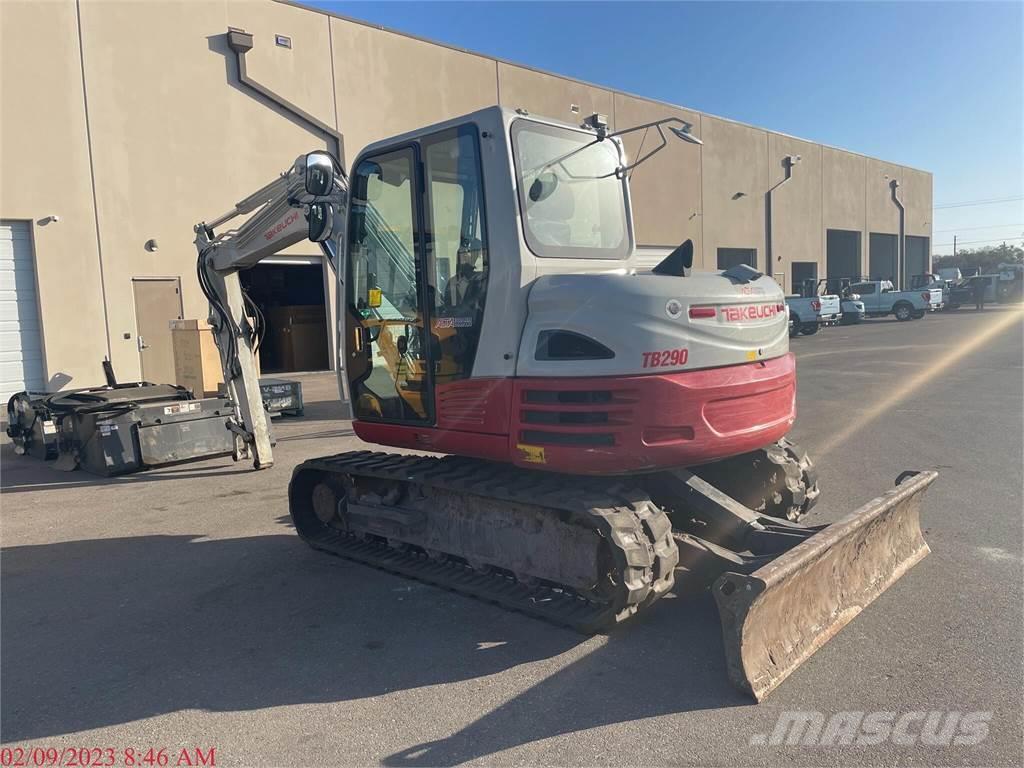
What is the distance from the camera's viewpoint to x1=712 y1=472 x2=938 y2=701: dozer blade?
140 inches

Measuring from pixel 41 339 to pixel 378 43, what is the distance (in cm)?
1136

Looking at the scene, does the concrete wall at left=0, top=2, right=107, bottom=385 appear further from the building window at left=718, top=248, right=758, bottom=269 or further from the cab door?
the building window at left=718, top=248, right=758, bottom=269

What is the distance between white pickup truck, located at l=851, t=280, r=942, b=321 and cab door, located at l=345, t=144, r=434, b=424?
120ft

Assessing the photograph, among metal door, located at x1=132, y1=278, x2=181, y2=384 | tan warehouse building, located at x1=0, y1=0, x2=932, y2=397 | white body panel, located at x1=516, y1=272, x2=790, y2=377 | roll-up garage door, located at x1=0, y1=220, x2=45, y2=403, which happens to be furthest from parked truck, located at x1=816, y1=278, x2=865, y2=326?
white body panel, located at x1=516, y1=272, x2=790, y2=377

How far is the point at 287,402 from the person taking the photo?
13.2 meters

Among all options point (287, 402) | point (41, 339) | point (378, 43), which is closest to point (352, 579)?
point (287, 402)

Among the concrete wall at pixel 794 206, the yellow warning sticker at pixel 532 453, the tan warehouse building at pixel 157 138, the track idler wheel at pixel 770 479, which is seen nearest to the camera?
the yellow warning sticker at pixel 532 453

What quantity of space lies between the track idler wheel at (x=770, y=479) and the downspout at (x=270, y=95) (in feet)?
44.5

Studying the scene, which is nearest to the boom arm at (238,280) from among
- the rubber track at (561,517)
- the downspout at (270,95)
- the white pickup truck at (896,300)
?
the rubber track at (561,517)

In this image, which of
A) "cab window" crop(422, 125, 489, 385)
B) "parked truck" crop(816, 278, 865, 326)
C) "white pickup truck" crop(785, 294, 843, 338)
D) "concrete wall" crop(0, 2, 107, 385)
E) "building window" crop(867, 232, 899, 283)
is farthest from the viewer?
"building window" crop(867, 232, 899, 283)

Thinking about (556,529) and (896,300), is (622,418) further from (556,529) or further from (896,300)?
(896,300)

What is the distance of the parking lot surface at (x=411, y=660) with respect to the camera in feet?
11.0

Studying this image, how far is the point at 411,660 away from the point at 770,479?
2.86 m

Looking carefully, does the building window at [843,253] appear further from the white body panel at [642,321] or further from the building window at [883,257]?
the white body panel at [642,321]
